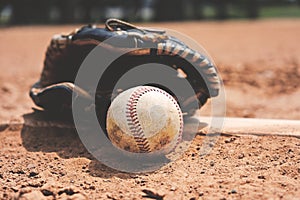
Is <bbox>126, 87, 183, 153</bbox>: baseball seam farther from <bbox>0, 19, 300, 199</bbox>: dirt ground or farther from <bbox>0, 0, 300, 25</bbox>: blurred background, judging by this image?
<bbox>0, 0, 300, 25</bbox>: blurred background

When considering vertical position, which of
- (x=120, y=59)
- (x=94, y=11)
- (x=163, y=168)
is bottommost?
(x=94, y=11)

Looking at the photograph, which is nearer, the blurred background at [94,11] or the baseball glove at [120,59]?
the baseball glove at [120,59]

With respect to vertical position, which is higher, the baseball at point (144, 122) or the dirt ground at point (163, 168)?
the baseball at point (144, 122)

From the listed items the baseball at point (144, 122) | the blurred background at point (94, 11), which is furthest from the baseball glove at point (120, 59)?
the blurred background at point (94, 11)

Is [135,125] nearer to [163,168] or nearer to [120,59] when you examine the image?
[163,168]

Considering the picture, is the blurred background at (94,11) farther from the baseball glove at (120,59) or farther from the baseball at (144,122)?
the baseball at (144,122)

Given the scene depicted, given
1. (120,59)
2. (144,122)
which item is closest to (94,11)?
(120,59)

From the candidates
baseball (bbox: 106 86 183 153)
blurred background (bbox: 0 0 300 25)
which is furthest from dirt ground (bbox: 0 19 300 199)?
blurred background (bbox: 0 0 300 25)
